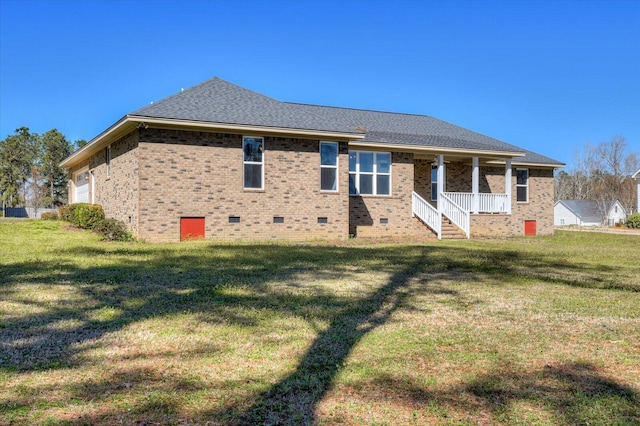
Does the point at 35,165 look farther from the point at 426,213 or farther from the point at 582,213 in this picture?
the point at 582,213

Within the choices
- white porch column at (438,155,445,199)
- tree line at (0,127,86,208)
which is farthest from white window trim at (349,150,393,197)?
tree line at (0,127,86,208)

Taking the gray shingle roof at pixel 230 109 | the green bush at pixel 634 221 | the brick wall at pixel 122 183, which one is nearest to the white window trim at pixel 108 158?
the brick wall at pixel 122 183

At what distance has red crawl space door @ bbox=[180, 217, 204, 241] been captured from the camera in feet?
54.0

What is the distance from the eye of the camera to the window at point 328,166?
1856 cm

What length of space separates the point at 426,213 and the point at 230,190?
325 inches

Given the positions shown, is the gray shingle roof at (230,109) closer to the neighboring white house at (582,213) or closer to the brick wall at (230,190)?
the brick wall at (230,190)

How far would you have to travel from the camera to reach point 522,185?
25.9 meters

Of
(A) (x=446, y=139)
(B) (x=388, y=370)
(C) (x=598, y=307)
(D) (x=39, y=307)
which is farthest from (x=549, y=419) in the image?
(A) (x=446, y=139)

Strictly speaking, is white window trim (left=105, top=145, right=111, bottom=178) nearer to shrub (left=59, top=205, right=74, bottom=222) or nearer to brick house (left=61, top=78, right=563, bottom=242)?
brick house (left=61, top=78, right=563, bottom=242)

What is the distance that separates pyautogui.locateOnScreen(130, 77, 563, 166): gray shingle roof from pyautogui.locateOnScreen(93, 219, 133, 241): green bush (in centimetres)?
354

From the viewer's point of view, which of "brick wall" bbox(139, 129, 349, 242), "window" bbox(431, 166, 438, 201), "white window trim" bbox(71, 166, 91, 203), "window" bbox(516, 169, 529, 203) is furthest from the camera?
"white window trim" bbox(71, 166, 91, 203)

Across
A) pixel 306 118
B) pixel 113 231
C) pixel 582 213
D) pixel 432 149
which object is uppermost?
pixel 306 118

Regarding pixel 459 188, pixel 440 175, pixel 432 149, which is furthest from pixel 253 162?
pixel 459 188

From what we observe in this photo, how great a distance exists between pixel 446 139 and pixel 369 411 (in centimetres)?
2113
